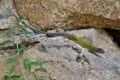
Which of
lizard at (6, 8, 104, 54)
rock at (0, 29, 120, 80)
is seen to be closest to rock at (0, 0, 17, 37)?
lizard at (6, 8, 104, 54)

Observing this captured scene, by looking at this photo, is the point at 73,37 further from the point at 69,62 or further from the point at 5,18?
the point at 5,18

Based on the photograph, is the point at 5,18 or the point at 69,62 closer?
the point at 69,62

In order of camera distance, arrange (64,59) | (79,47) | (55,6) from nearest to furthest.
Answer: (64,59), (79,47), (55,6)

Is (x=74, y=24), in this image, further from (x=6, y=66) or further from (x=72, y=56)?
(x=6, y=66)

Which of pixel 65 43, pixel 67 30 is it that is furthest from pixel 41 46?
pixel 67 30

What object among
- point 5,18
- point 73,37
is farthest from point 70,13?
point 5,18

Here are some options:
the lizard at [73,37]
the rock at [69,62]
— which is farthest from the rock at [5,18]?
the rock at [69,62]
